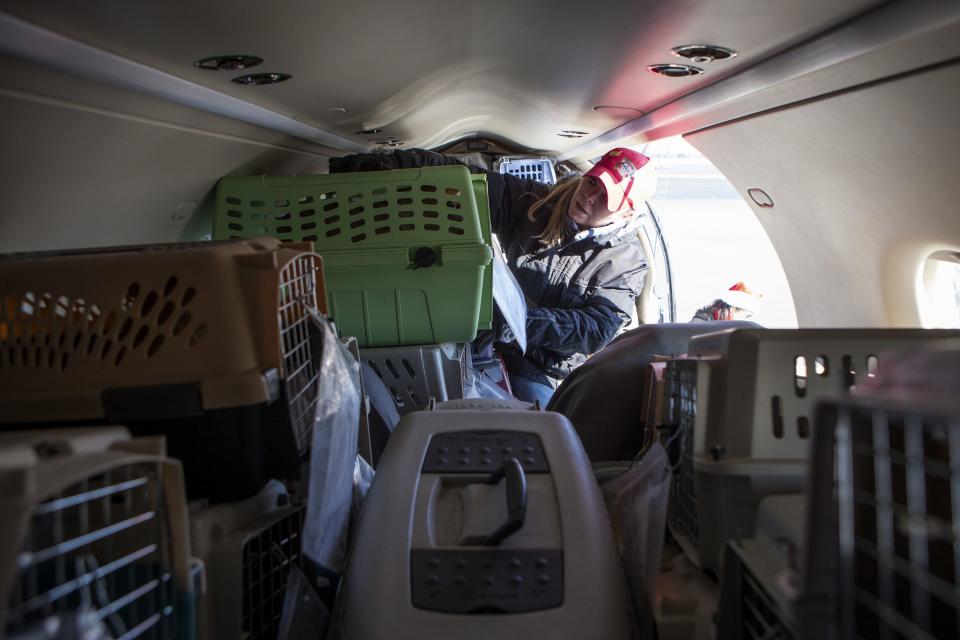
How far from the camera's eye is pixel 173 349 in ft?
3.55

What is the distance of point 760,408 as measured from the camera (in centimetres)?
116

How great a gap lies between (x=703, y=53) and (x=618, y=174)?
3.93ft

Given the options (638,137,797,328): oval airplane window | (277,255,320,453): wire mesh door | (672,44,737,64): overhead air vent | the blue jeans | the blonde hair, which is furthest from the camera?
(638,137,797,328): oval airplane window

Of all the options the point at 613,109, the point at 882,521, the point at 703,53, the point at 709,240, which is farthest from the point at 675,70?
the point at 709,240

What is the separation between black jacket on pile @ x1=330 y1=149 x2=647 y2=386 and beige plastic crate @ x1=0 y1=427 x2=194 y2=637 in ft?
8.15

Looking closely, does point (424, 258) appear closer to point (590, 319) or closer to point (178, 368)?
point (178, 368)

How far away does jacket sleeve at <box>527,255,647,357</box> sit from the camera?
11.1 feet

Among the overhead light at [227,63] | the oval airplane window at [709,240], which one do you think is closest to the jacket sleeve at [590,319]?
the overhead light at [227,63]

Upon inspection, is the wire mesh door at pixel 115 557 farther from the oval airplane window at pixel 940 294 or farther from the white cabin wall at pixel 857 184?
the oval airplane window at pixel 940 294

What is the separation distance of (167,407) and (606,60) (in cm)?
174

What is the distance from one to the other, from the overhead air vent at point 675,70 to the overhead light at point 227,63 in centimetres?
111

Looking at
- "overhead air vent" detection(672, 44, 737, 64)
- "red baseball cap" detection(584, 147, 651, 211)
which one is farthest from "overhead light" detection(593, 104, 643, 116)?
"overhead air vent" detection(672, 44, 737, 64)

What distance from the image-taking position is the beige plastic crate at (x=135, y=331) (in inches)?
41.9

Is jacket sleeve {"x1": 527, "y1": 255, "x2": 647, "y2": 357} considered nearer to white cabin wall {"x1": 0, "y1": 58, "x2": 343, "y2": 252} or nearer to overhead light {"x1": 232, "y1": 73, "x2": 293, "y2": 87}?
white cabin wall {"x1": 0, "y1": 58, "x2": 343, "y2": 252}
